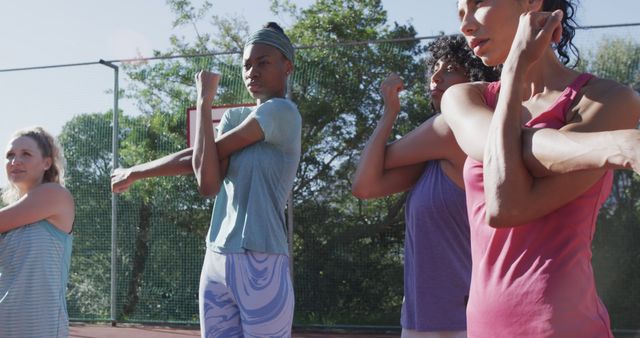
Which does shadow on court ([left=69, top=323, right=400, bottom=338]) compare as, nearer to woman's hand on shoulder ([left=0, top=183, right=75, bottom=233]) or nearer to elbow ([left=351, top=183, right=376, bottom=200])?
woman's hand on shoulder ([left=0, top=183, right=75, bottom=233])

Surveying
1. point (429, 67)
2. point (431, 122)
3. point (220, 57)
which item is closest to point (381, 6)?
point (220, 57)

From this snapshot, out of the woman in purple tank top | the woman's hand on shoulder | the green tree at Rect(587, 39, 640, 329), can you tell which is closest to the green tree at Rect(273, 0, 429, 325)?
the green tree at Rect(587, 39, 640, 329)

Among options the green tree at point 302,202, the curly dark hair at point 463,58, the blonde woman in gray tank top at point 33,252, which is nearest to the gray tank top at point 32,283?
the blonde woman in gray tank top at point 33,252

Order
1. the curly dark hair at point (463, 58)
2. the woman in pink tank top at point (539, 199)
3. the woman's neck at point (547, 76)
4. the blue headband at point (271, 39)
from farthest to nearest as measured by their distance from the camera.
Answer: the blue headband at point (271, 39)
the curly dark hair at point (463, 58)
the woman's neck at point (547, 76)
the woman in pink tank top at point (539, 199)

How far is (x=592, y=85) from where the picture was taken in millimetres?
1462

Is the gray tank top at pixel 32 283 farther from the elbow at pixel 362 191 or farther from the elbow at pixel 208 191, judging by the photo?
the elbow at pixel 362 191

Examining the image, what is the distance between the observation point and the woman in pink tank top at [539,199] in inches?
51.6

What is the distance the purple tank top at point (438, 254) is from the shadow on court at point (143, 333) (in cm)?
629

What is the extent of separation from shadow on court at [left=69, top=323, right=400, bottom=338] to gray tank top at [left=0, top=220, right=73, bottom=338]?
5.51 meters

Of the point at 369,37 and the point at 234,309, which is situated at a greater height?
the point at 369,37

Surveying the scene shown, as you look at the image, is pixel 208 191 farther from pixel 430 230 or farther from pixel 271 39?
pixel 430 230

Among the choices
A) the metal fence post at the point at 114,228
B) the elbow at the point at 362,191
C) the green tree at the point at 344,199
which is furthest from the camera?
the metal fence post at the point at 114,228

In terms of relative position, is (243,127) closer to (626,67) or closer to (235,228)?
(235,228)

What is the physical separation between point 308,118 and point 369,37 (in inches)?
133
